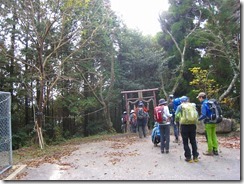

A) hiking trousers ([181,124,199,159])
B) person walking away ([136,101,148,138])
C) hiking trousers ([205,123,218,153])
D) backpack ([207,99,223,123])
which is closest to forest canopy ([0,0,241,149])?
backpack ([207,99,223,123])

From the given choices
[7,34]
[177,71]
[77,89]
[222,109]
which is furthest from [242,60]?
[7,34]

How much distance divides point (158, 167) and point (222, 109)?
54.8 inches

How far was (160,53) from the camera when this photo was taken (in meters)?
13.0

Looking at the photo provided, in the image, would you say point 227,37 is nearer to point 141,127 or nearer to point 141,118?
point 141,118

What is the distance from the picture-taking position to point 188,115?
434 cm

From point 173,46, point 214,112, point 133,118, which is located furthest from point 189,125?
point 173,46

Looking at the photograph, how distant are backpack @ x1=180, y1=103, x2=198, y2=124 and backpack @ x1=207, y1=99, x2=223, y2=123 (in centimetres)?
24

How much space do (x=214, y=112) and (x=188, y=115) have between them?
0.42 m

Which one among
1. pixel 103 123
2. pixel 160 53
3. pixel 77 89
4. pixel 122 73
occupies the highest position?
pixel 160 53

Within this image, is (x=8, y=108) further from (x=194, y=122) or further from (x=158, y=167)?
(x=194, y=122)

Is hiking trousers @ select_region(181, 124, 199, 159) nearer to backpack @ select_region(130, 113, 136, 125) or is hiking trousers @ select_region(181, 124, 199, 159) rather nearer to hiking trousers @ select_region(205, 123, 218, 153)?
hiking trousers @ select_region(205, 123, 218, 153)

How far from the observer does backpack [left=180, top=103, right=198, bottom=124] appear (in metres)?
4.32

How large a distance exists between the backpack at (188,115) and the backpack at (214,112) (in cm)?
24

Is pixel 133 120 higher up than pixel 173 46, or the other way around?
pixel 173 46
